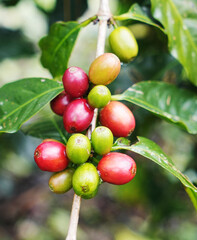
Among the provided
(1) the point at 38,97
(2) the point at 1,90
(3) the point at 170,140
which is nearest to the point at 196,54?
(1) the point at 38,97

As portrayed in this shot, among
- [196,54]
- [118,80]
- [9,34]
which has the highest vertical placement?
[196,54]

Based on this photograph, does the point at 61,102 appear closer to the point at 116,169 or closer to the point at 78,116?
the point at 78,116

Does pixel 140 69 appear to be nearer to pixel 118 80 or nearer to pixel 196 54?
pixel 118 80

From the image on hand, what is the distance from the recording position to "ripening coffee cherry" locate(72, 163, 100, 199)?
3.64ft

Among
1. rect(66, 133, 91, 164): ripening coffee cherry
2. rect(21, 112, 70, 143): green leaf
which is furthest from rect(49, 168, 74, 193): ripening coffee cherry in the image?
rect(21, 112, 70, 143): green leaf

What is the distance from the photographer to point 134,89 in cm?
171

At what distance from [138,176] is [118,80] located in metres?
0.97

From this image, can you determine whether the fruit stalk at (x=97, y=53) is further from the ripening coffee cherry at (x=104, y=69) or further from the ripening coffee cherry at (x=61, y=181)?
the ripening coffee cherry at (x=104, y=69)

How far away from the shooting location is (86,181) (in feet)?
3.62

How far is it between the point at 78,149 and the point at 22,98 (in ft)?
1.78

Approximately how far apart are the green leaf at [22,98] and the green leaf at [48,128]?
0.38 metres

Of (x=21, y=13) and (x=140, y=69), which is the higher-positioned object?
(x=21, y=13)

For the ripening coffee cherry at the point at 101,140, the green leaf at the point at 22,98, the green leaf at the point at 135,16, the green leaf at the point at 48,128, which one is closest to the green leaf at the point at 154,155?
the ripening coffee cherry at the point at 101,140

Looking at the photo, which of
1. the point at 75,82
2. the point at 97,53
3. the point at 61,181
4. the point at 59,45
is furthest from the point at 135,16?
the point at 61,181
